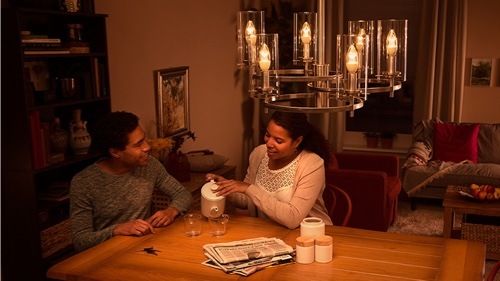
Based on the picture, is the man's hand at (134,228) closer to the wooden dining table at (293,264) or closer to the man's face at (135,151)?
the wooden dining table at (293,264)

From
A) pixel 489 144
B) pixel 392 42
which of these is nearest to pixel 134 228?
pixel 392 42

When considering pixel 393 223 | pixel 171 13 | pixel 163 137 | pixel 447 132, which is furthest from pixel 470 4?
pixel 163 137

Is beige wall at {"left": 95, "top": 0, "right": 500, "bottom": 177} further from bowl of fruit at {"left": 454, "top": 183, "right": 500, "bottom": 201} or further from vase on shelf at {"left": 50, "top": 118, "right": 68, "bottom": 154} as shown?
bowl of fruit at {"left": 454, "top": 183, "right": 500, "bottom": 201}

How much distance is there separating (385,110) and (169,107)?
322 centimetres

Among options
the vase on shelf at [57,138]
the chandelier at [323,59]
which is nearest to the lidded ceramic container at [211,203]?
the chandelier at [323,59]

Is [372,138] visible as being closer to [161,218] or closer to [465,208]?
[465,208]

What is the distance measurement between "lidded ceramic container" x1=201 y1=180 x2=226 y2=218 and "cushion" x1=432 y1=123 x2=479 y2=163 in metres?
3.87

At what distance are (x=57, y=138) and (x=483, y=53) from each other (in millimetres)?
4726

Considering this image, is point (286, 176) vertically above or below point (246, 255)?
above

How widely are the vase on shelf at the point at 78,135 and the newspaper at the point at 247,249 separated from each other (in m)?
1.47

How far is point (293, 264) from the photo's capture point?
6.90 ft

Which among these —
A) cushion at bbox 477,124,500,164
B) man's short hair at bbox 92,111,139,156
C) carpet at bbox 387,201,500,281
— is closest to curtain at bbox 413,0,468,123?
cushion at bbox 477,124,500,164

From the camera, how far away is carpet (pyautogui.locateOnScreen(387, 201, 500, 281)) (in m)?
4.98

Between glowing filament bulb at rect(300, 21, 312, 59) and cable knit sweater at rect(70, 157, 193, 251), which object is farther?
cable knit sweater at rect(70, 157, 193, 251)
